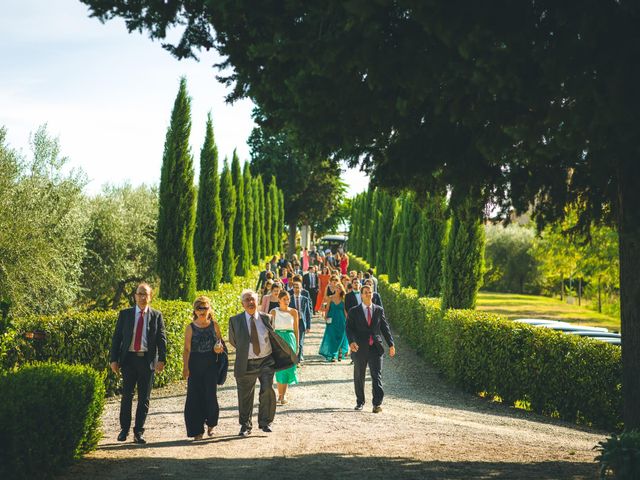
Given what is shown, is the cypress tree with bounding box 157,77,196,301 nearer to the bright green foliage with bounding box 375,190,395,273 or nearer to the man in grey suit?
the man in grey suit

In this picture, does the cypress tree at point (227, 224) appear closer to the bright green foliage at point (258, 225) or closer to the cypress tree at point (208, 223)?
the cypress tree at point (208, 223)

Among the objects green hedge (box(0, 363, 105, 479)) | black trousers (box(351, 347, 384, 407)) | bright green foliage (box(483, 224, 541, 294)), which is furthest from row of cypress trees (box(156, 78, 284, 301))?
bright green foliage (box(483, 224, 541, 294))

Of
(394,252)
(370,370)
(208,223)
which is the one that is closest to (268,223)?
(394,252)

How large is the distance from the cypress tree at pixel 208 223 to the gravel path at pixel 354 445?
10183 millimetres

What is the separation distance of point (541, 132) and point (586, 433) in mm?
5893

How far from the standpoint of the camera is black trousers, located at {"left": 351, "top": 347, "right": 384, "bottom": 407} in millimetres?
11148

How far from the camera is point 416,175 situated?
784 cm

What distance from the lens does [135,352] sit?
870cm

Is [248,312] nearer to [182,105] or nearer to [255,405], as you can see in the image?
[255,405]

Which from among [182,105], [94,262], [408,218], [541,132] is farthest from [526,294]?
[541,132]

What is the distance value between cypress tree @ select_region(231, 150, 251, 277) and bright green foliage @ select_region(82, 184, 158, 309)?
5254 millimetres

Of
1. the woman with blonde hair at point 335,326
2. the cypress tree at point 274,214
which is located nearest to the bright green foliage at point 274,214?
the cypress tree at point 274,214

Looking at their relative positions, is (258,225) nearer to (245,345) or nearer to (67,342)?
(67,342)

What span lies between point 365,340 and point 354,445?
3027mm
